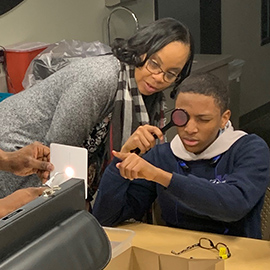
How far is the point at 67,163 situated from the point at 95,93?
1.54 feet

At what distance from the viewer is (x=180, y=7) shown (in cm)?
405

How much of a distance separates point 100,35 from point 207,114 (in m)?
2.07

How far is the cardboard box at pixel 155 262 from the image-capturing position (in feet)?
3.60

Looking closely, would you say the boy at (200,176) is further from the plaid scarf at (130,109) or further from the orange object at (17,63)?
the orange object at (17,63)

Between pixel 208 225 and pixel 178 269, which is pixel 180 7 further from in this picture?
pixel 178 269

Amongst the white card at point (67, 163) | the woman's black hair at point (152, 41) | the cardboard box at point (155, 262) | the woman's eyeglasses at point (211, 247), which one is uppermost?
the woman's black hair at point (152, 41)

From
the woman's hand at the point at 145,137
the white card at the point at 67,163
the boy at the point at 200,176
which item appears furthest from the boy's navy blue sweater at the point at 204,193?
the white card at the point at 67,163

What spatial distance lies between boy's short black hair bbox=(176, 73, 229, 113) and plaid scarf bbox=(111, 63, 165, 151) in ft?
0.73

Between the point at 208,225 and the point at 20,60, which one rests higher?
the point at 20,60

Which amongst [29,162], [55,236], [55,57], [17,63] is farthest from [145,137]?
[17,63]

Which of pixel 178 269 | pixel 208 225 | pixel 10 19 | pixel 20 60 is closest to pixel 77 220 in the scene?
pixel 178 269

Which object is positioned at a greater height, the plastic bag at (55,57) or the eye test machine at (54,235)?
the eye test machine at (54,235)

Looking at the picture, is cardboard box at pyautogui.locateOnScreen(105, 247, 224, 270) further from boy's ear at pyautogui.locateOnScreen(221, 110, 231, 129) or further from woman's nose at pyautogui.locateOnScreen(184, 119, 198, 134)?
boy's ear at pyautogui.locateOnScreen(221, 110, 231, 129)

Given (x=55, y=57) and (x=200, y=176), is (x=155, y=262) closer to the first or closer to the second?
(x=200, y=176)
